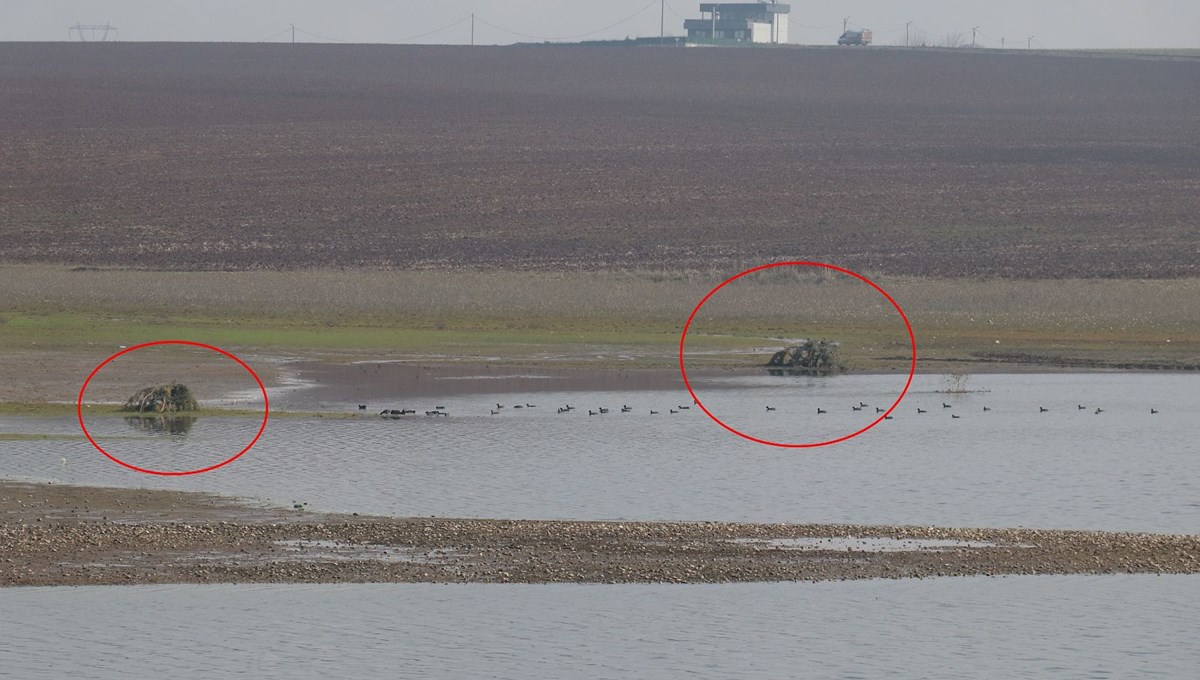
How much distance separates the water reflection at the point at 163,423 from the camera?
2820 centimetres

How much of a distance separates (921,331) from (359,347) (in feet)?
56.7

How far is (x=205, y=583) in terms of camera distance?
17.0 metres

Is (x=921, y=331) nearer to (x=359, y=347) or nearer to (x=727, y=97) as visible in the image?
(x=359, y=347)

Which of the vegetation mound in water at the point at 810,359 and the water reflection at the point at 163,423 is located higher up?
the water reflection at the point at 163,423

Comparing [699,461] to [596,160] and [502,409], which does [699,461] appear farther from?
[596,160]

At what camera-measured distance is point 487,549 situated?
61.0 feet

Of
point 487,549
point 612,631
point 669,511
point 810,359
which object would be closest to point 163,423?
point 669,511

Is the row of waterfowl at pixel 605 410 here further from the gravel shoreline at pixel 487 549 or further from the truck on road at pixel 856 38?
the truck on road at pixel 856 38

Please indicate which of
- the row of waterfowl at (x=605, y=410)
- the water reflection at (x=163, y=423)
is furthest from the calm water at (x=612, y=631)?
the row of waterfowl at (x=605, y=410)

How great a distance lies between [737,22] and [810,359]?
13544 cm

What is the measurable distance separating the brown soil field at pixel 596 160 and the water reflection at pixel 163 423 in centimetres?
4052

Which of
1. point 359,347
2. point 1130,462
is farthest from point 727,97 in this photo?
point 1130,462

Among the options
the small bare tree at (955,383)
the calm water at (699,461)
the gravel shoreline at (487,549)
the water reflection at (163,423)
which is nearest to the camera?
the gravel shoreline at (487,549)

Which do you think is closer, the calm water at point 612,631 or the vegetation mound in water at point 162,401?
the calm water at point 612,631
